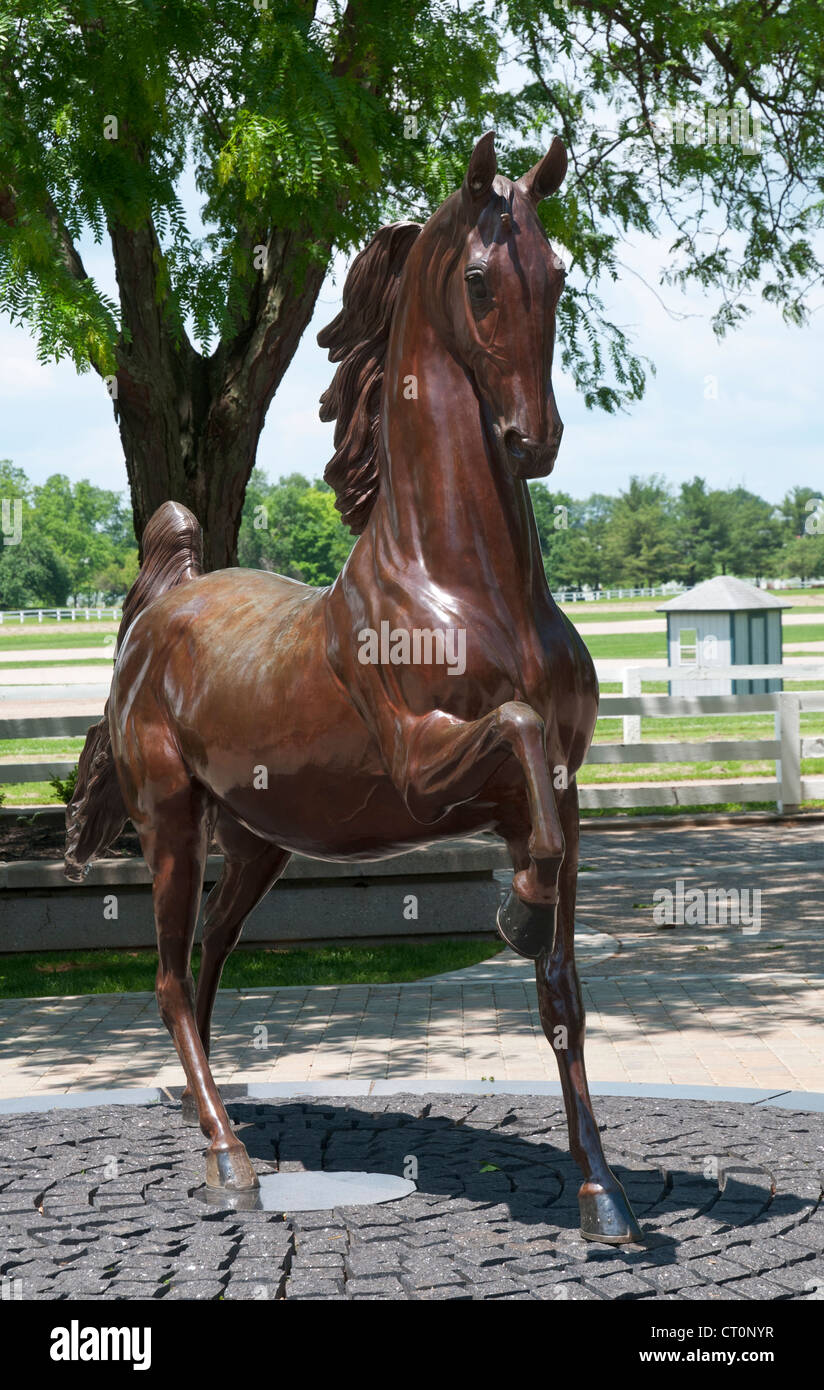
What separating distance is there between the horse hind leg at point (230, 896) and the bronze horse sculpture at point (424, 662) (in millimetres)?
303

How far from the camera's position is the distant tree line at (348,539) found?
81.9 metres

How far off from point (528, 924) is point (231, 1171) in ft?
4.89

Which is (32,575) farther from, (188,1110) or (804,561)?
(188,1110)

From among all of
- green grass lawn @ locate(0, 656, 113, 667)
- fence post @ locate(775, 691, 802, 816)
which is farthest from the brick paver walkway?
green grass lawn @ locate(0, 656, 113, 667)

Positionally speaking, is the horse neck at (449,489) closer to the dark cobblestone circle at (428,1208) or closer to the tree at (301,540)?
the dark cobblestone circle at (428,1208)

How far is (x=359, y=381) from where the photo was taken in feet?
14.0

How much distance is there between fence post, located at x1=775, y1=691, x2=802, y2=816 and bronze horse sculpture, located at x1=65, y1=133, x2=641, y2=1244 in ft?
39.5

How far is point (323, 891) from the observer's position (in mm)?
9648

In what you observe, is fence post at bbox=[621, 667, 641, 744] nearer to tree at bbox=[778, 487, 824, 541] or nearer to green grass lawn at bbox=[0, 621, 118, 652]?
green grass lawn at bbox=[0, 621, 118, 652]

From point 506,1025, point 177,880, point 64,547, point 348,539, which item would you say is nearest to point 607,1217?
point 177,880

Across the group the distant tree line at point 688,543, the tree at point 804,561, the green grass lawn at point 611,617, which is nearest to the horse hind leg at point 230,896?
the green grass lawn at point 611,617

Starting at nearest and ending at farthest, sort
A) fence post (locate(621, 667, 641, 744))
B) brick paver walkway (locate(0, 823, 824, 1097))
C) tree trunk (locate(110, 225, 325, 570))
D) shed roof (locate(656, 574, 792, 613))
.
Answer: brick paver walkway (locate(0, 823, 824, 1097))
tree trunk (locate(110, 225, 325, 570))
fence post (locate(621, 667, 641, 744))
shed roof (locate(656, 574, 792, 613))

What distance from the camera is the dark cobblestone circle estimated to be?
3648mm
